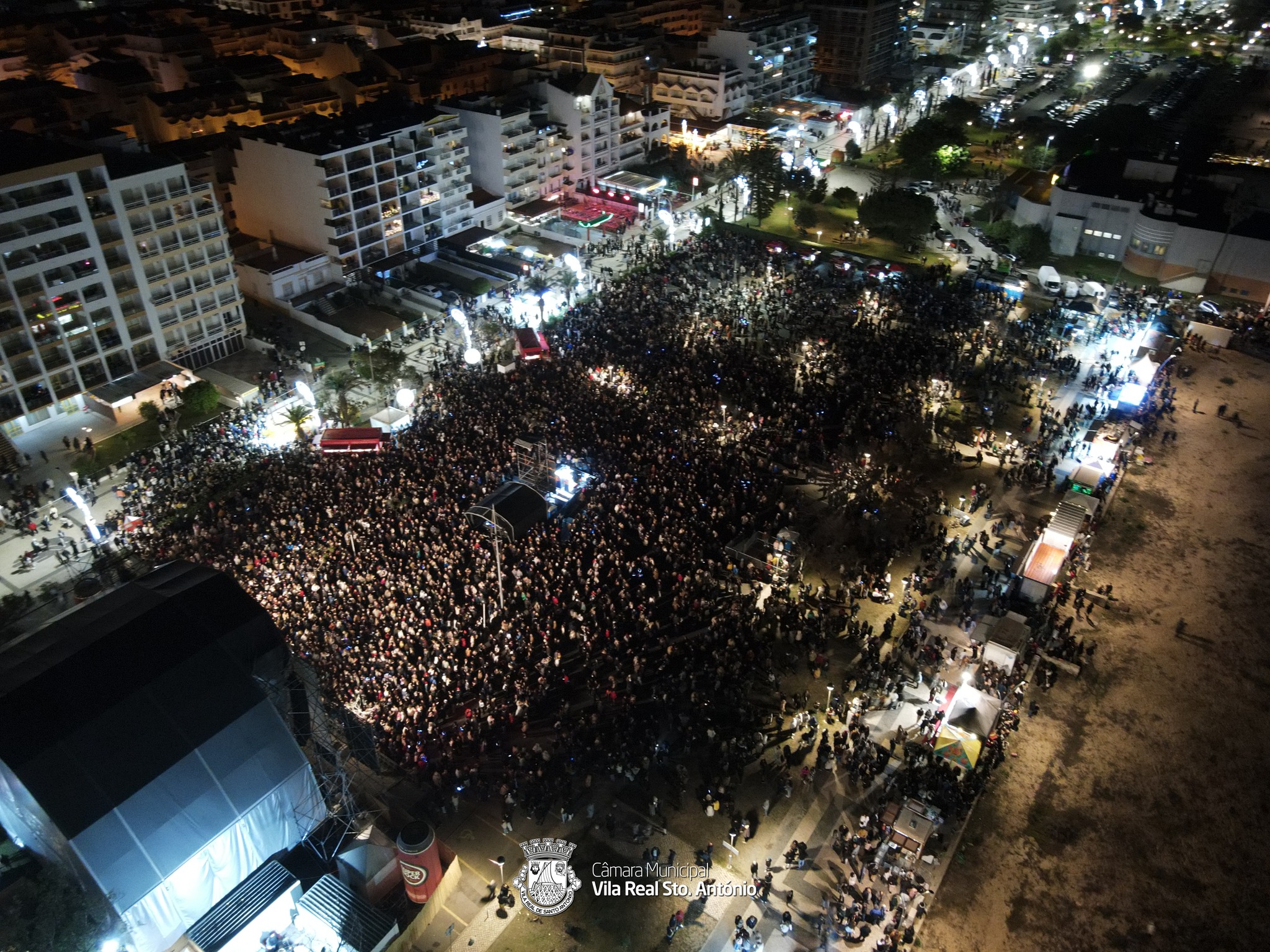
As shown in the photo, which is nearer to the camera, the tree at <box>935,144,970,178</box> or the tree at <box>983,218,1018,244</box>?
the tree at <box>983,218,1018,244</box>

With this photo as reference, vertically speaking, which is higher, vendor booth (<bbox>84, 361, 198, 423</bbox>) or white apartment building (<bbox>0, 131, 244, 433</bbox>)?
white apartment building (<bbox>0, 131, 244, 433</bbox>)

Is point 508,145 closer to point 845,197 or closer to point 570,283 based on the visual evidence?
point 570,283

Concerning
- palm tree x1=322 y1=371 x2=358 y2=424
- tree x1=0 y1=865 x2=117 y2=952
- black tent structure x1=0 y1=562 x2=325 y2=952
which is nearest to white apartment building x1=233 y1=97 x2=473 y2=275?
palm tree x1=322 y1=371 x2=358 y2=424

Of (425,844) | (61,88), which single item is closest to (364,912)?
(425,844)

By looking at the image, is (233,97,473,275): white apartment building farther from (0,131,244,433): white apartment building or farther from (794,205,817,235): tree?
(794,205,817,235): tree

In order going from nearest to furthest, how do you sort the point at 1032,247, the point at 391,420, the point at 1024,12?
1. the point at 391,420
2. the point at 1032,247
3. the point at 1024,12

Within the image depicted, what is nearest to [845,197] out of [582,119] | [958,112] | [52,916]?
[582,119]
